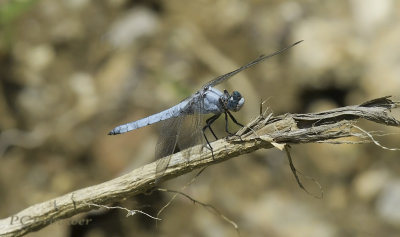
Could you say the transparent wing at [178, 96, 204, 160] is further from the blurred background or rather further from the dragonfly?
the blurred background

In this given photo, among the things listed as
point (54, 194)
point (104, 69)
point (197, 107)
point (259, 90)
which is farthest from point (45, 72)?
point (197, 107)

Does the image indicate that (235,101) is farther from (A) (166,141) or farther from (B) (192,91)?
(B) (192,91)

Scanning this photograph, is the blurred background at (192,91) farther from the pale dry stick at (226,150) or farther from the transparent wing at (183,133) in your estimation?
the pale dry stick at (226,150)

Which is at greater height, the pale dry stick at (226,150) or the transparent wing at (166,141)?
the transparent wing at (166,141)

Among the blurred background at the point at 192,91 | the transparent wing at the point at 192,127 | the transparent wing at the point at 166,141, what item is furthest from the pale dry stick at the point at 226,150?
the blurred background at the point at 192,91

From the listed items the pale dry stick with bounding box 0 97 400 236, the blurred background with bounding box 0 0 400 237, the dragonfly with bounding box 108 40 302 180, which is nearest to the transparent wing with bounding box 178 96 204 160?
the dragonfly with bounding box 108 40 302 180

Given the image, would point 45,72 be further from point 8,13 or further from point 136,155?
point 136,155

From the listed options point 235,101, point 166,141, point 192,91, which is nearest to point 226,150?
point 166,141
